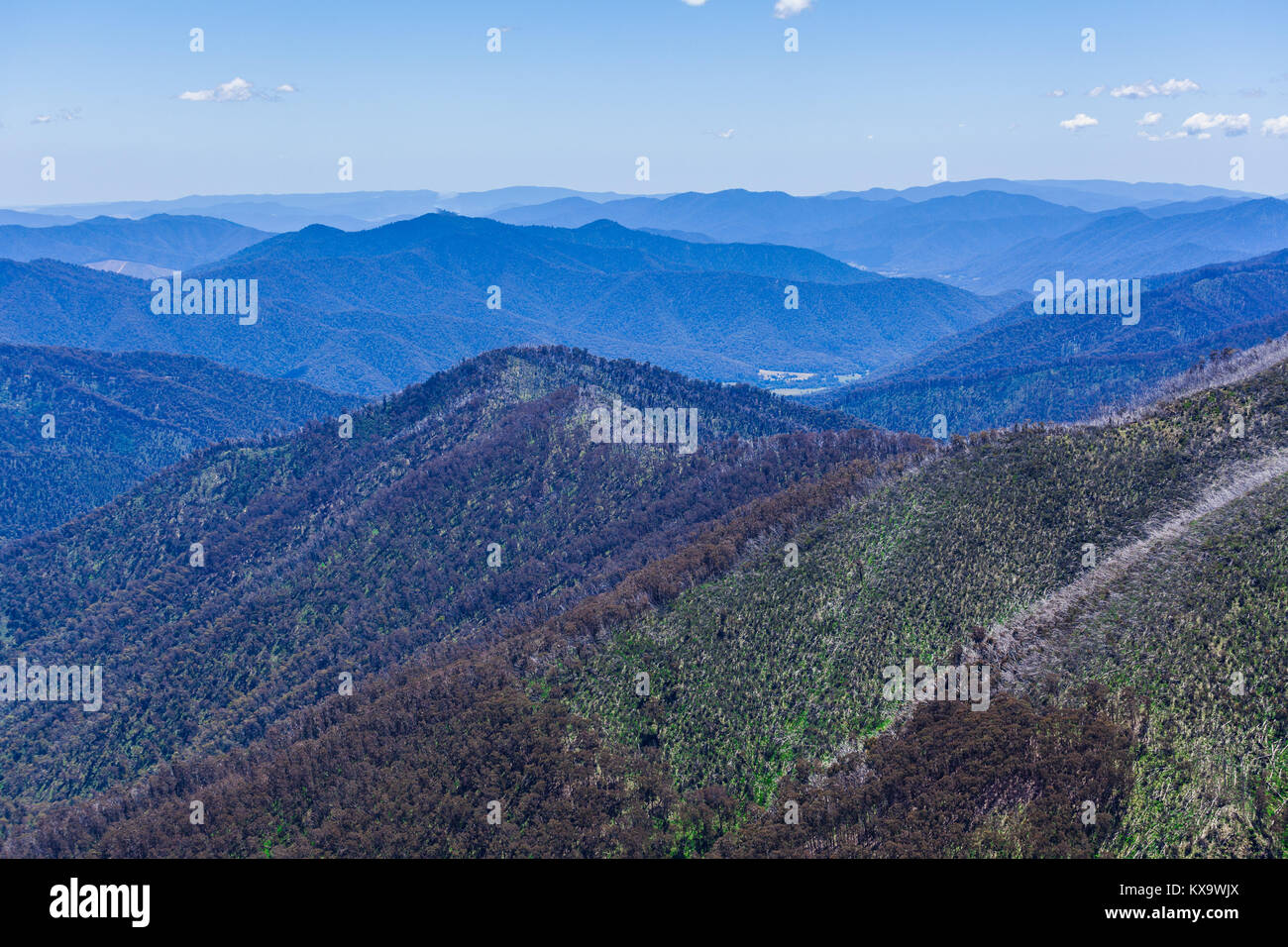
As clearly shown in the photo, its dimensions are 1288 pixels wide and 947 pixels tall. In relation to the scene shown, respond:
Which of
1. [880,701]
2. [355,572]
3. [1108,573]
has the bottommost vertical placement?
[355,572]

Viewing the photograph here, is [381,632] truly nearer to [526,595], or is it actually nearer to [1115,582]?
[526,595]

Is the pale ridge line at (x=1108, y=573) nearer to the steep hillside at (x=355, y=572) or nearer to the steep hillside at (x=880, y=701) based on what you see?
the steep hillside at (x=880, y=701)

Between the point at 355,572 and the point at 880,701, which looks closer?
the point at 880,701

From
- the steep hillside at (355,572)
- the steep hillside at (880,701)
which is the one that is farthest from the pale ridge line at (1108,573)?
the steep hillside at (355,572)

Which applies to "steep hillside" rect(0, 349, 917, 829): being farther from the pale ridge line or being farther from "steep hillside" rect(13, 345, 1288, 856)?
the pale ridge line

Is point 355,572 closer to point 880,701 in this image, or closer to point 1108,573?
point 880,701

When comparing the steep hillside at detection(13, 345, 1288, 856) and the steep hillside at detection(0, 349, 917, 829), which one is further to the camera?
the steep hillside at detection(0, 349, 917, 829)

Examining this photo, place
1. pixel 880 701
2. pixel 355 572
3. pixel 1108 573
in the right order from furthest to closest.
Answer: pixel 355 572, pixel 1108 573, pixel 880 701

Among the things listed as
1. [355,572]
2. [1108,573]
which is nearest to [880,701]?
[1108,573]

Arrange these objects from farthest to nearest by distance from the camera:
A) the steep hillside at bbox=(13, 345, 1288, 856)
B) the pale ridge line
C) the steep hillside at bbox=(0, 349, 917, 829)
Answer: the steep hillside at bbox=(0, 349, 917, 829)
the pale ridge line
the steep hillside at bbox=(13, 345, 1288, 856)

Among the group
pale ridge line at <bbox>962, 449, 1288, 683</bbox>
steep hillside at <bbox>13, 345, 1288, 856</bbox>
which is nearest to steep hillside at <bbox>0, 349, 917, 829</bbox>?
steep hillside at <bbox>13, 345, 1288, 856</bbox>
